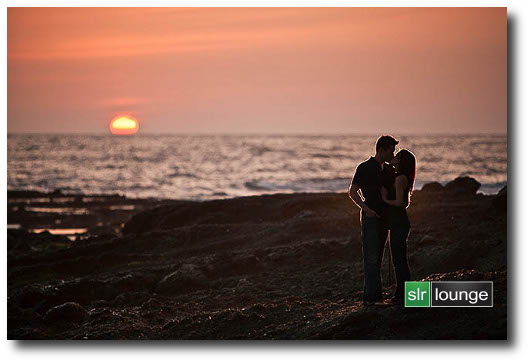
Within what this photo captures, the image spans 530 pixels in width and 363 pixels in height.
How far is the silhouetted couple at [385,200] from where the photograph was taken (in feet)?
27.7

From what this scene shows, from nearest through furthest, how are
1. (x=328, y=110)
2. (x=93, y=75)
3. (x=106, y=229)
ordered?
1. (x=93, y=75)
2. (x=328, y=110)
3. (x=106, y=229)

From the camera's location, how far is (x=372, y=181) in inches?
334

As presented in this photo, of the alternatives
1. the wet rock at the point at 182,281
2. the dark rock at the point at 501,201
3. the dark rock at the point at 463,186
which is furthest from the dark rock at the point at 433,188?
the wet rock at the point at 182,281

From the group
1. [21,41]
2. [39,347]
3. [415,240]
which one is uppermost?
[21,41]

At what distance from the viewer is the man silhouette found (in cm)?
845

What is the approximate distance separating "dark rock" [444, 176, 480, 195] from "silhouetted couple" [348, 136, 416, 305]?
10.5 metres

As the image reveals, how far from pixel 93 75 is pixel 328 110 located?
4.06 m

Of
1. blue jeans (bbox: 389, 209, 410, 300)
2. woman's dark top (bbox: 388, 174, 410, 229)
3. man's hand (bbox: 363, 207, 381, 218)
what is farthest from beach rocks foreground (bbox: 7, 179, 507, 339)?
man's hand (bbox: 363, 207, 381, 218)

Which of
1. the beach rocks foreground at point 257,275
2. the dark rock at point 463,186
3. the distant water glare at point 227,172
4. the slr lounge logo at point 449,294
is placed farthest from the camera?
the distant water glare at point 227,172

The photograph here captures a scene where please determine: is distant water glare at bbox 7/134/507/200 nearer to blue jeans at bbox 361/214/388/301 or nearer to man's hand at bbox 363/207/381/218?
blue jeans at bbox 361/214/388/301

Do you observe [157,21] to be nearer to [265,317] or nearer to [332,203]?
[265,317]

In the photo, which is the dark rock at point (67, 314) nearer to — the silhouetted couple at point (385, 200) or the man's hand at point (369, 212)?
the silhouetted couple at point (385, 200)
